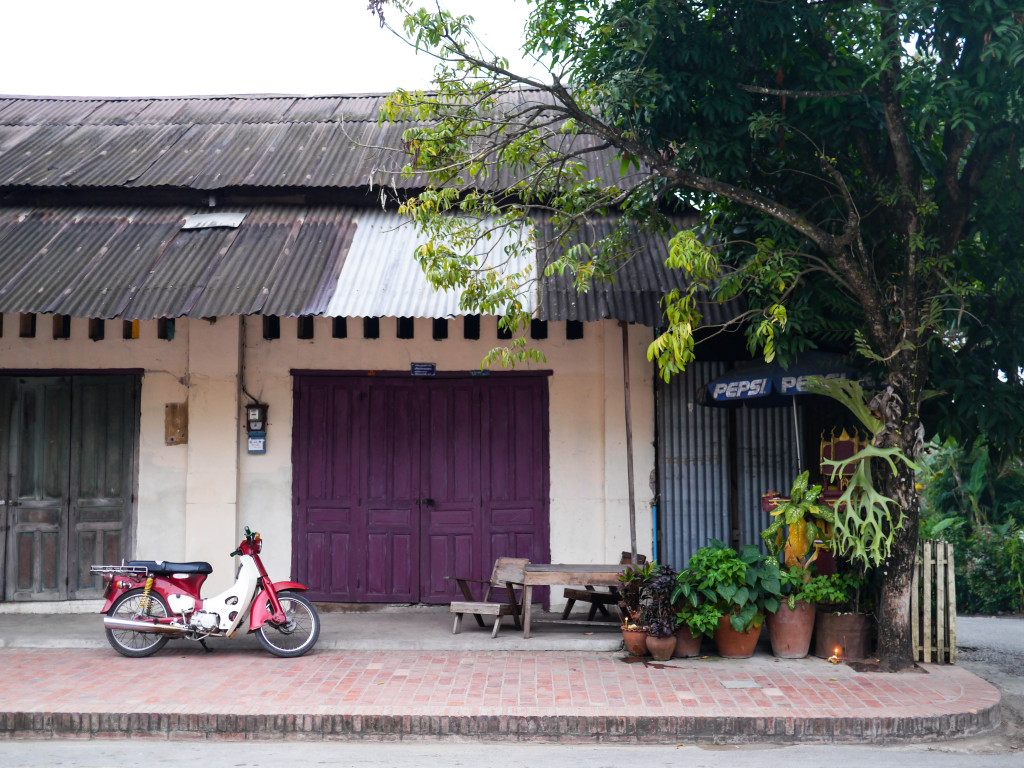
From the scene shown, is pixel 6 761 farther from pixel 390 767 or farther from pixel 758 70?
pixel 758 70

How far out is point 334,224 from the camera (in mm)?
9836

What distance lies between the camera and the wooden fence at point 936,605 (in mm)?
7598

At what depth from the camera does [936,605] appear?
25.4ft

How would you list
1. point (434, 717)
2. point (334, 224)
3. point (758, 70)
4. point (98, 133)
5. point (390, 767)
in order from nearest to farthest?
point (390, 767)
point (434, 717)
point (758, 70)
point (334, 224)
point (98, 133)

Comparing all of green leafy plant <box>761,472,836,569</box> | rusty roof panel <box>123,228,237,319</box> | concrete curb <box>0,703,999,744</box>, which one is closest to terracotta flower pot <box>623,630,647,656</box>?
green leafy plant <box>761,472,836,569</box>

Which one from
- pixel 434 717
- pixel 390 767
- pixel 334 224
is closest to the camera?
pixel 390 767

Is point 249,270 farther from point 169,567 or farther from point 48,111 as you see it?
point 48,111

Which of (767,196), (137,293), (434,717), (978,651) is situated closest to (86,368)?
(137,293)

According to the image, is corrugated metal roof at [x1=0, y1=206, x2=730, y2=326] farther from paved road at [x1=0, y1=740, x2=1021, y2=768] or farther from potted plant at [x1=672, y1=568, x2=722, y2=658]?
paved road at [x1=0, y1=740, x2=1021, y2=768]

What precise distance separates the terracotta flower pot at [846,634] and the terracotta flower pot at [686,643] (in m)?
1.12

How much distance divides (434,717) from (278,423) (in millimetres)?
4622

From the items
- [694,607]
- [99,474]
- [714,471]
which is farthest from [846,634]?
[99,474]

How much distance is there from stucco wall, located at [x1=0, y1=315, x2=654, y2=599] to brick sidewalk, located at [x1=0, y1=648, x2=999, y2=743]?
1963mm

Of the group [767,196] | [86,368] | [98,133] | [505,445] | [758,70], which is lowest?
[505,445]
